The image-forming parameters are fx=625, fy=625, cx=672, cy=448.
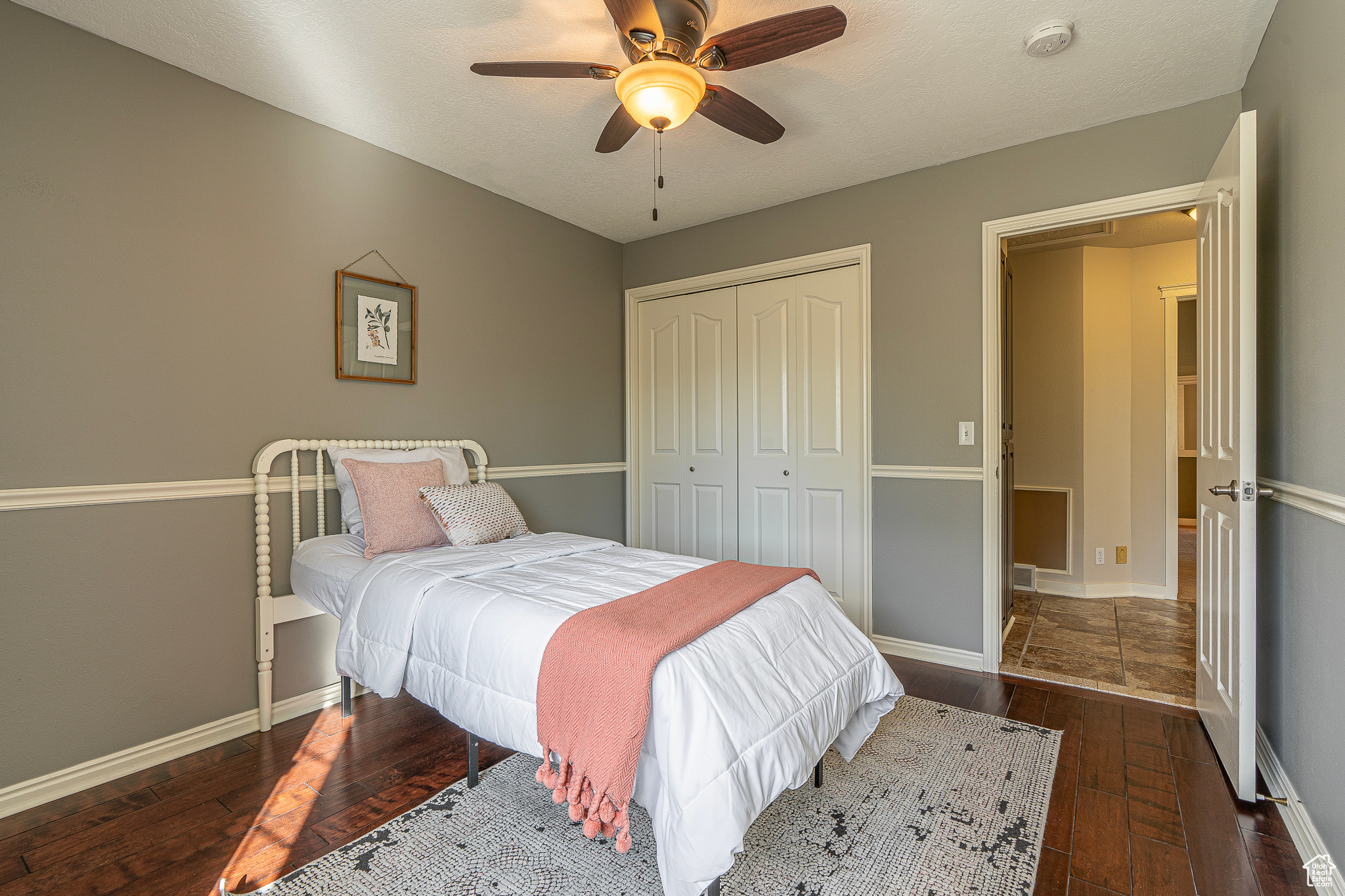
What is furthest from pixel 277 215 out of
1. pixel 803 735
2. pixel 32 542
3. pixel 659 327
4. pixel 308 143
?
pixel 803 735

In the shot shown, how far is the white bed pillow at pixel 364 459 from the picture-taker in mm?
2754

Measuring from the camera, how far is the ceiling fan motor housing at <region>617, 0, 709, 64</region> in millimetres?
1803

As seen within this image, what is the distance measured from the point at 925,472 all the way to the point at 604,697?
2.38m

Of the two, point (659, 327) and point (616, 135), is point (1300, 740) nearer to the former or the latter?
point (616, 135)

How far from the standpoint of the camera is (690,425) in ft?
14.1

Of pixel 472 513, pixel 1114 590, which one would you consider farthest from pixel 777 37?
pixel 1114 590

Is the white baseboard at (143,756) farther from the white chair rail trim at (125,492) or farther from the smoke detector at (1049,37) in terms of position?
the smoke detector at (1049,37)

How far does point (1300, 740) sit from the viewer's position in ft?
5.95

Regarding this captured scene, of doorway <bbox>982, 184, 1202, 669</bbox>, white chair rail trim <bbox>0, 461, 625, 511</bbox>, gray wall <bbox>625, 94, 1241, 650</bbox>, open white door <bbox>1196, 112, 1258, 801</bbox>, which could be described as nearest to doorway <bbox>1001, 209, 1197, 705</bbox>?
doorway <bbox>982, 184, 1202, 669</bbox>

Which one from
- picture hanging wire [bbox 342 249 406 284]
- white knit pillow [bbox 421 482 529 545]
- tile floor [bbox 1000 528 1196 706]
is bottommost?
tile floor [bbox 1000 528 1196 706]

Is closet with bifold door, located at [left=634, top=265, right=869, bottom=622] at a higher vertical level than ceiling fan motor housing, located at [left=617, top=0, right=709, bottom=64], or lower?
lower

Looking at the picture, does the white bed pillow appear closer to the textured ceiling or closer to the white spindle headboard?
the white spindle headboard

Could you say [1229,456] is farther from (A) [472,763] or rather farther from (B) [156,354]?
(B) [156,354]

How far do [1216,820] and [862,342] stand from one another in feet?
7.98
